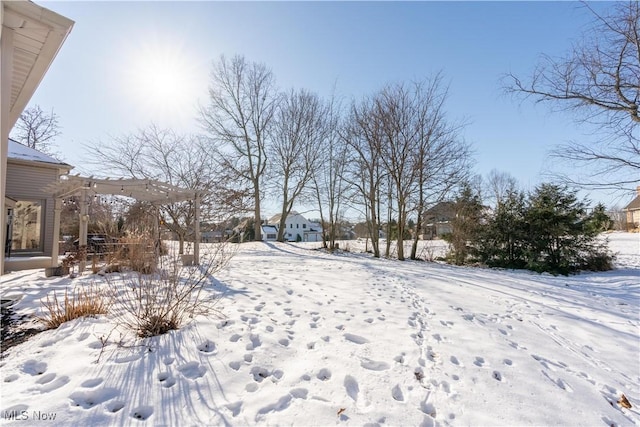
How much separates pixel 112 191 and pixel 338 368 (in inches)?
322

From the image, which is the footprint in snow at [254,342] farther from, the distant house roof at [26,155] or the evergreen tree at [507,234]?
the distant house roof at [26,155]

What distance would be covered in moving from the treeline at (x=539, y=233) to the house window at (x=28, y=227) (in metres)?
15.8

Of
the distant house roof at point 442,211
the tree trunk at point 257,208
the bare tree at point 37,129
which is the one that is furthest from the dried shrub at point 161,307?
the bare tree at point 37,129

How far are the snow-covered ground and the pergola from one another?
3173 mm

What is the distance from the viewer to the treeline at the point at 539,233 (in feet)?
29.0

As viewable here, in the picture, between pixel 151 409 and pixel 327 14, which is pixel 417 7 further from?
pixel 151 409

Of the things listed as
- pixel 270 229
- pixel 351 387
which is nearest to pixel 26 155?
pixel 351 387

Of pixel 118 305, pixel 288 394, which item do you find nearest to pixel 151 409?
pixel 288 394

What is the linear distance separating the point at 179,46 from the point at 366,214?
10875 mm

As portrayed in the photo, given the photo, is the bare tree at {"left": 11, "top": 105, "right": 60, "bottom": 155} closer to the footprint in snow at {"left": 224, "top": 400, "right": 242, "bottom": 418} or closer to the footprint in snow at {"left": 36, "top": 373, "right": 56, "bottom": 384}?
the footprint in snow at {"left": 36, "top": 373, "right": 56, "bottom": 384}

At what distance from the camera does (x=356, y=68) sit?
10227 mm

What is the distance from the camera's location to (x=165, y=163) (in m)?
14.3

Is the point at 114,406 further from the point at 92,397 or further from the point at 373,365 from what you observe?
the point at 373,365

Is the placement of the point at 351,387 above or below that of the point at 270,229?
below
